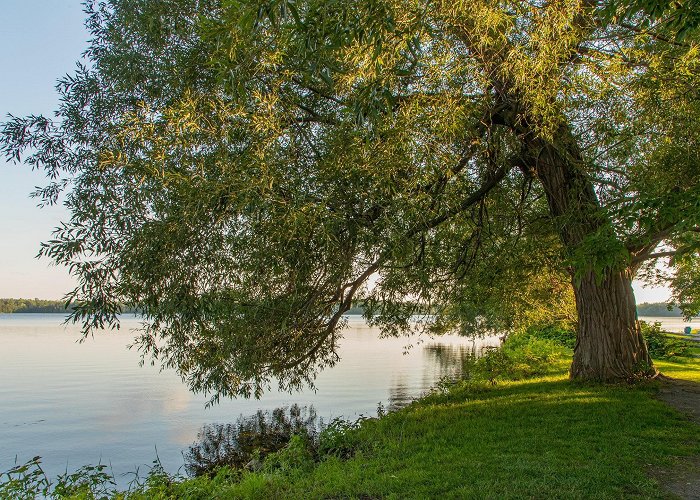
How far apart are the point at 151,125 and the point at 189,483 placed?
17.9ft

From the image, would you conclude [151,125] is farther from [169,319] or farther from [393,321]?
[393,321]

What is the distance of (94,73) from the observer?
Result: 10.2m

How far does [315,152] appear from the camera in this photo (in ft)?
28.6

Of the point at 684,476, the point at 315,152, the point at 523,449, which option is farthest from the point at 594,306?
the point at 315,152

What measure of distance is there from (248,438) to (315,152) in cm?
874

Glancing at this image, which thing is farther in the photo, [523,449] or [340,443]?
[340,443]

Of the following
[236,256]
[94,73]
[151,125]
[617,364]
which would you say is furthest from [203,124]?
[617,364]

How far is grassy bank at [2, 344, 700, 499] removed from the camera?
616cm

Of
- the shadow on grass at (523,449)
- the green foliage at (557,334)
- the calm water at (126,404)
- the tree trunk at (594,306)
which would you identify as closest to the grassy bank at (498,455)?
the shadow on grass at (523,449)

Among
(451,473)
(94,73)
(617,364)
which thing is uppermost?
(94,73)

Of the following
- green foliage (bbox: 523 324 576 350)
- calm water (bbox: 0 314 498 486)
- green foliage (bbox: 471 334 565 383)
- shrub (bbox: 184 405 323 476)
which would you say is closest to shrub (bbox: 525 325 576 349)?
green foliage (bbox: 523 324 576 350)

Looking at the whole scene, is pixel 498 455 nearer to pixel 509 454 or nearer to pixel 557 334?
pixel 509 454

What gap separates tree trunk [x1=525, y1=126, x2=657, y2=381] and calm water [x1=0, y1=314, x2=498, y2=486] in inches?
276

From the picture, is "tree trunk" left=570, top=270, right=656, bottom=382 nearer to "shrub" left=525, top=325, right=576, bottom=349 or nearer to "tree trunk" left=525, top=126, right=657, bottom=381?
"tree trunk" left=525, top=126, right=657, bottom=381
